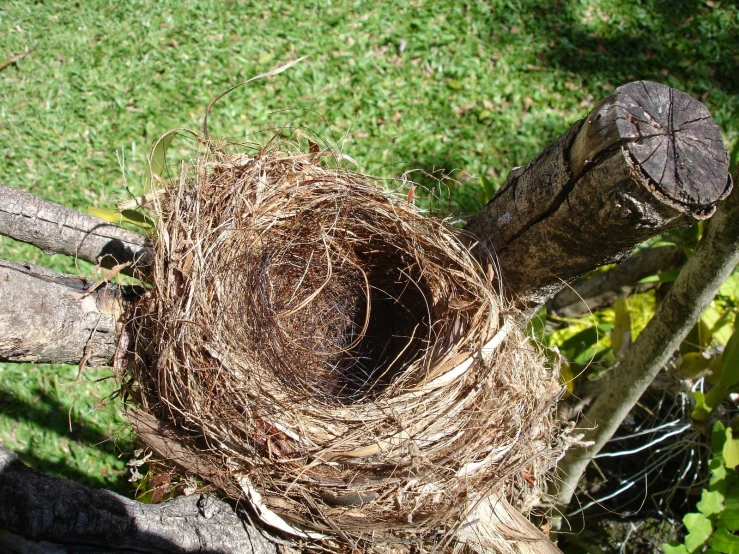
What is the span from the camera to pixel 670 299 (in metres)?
1.88

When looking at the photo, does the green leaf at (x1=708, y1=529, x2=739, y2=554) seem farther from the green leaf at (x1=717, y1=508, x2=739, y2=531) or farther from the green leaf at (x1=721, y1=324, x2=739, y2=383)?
the green leaf at (x1=721, y1=324, x2=739, y2=383)

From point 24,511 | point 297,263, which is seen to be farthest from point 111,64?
point 24,511

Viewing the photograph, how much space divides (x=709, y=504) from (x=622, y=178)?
131 centimetres

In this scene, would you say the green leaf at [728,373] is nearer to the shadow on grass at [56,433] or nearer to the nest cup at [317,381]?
the nest cup at [317,381]

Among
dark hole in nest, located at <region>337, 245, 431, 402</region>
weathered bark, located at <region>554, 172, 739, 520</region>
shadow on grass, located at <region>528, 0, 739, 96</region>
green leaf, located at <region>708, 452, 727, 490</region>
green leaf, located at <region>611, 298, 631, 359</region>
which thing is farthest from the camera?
shadow on grass, located at <region>528, 0, 739, 96</region>

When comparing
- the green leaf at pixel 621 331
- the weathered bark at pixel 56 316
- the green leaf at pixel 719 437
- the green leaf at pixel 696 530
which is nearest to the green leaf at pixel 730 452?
the green leaf at pixel 719 437

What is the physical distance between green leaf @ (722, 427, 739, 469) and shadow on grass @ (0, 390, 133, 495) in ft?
8.80

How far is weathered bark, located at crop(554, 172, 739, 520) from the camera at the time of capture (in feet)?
5.34

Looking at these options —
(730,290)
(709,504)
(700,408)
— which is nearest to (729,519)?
(709,504)

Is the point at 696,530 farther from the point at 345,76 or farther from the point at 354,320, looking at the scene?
the point at 345,76

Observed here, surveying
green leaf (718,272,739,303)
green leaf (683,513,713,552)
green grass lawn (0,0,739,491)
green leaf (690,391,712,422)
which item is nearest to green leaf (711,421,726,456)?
green leaf (690,391,712,422)

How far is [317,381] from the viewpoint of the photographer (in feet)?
7.55

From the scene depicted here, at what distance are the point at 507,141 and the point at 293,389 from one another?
2714mm

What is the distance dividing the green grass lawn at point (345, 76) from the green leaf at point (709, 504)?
217cm
